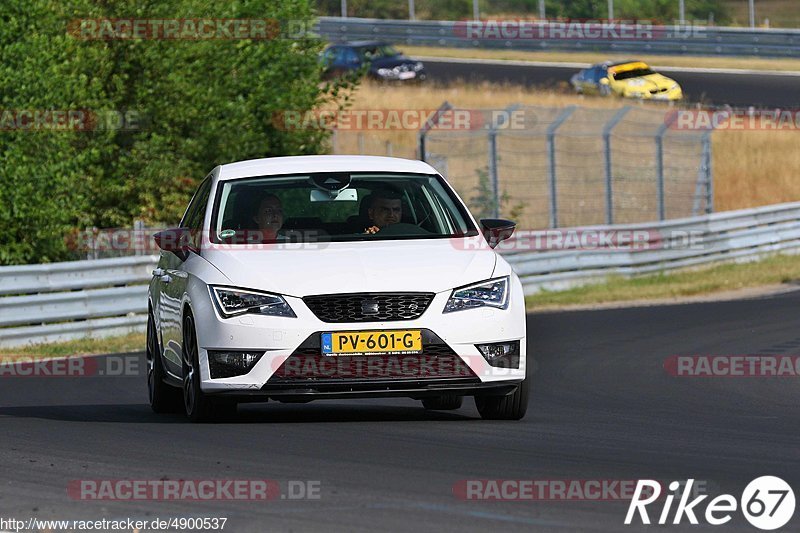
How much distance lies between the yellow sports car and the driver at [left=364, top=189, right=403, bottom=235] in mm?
36594

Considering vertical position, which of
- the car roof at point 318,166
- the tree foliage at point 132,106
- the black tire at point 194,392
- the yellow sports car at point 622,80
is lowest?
the yellow sports car at point 622,80

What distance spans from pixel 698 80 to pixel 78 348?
1284 inches

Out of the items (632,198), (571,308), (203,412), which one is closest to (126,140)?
(571,308)

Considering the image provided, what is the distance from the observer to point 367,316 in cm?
914

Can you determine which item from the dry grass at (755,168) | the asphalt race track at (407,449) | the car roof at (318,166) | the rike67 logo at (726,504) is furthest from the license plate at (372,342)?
the dry grass at (755,168)

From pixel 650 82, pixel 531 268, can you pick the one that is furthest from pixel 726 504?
pixel 650 82

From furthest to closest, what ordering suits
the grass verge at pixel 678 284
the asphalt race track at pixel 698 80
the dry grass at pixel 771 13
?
the dry grass at pixel 771 13
the asphalt race track at pixel 698 80
the grass verge at pixel 678 284

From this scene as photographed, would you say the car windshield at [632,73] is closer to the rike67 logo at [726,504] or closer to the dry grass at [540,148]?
the dry grass at [540,148]

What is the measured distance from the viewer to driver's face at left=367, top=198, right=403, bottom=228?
10148 millimetres

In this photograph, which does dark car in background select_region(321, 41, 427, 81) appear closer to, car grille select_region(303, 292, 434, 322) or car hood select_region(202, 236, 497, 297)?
car hood select_region(202, 236, 497, 297)

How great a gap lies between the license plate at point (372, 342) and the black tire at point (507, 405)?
87cm

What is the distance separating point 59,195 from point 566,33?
33.7 m

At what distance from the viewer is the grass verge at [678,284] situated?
23.9m

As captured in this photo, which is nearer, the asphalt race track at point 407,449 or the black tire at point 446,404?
the asphalt race track at point 407,449
